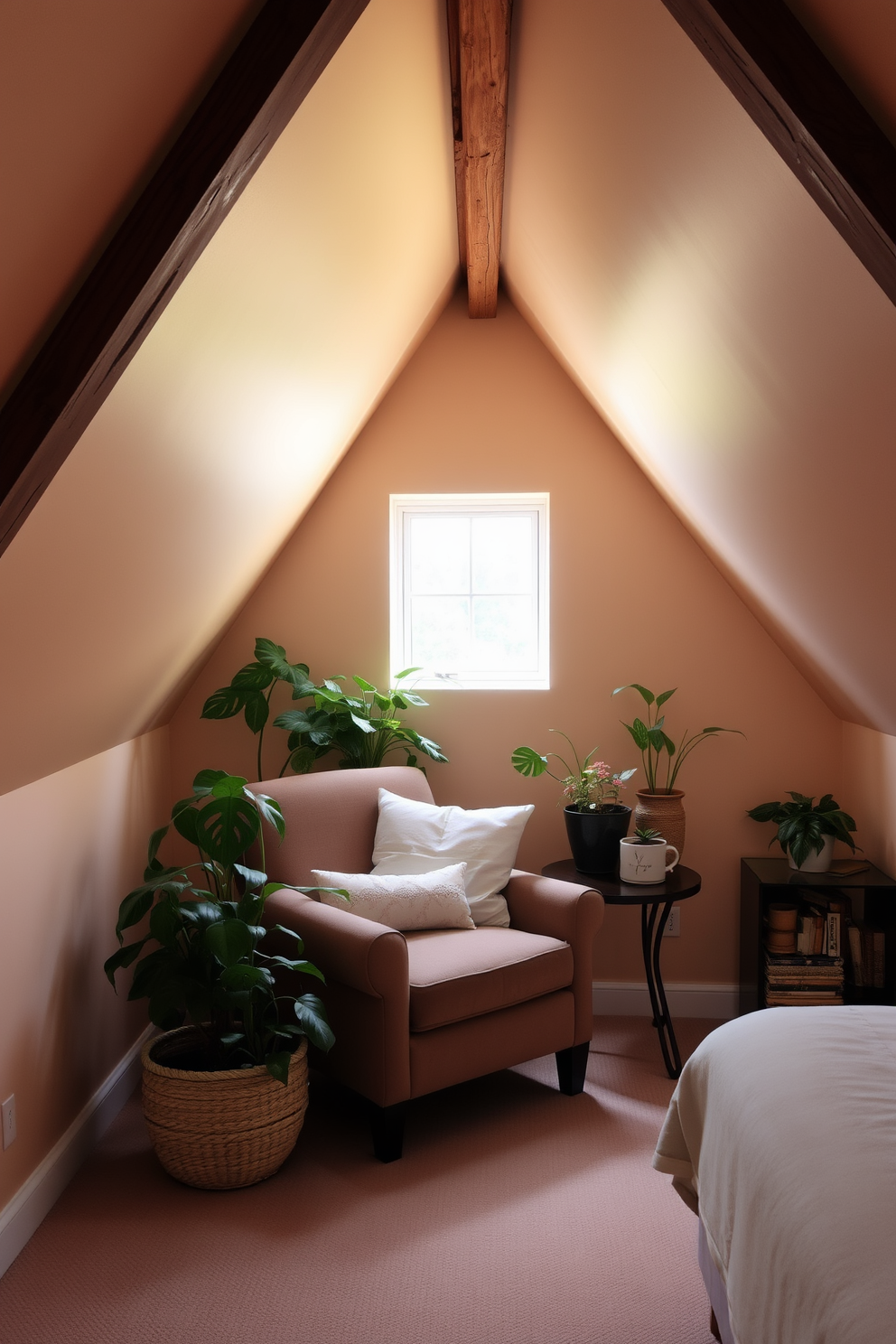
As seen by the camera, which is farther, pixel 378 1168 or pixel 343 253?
pixel 378 1168

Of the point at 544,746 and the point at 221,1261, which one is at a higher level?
the point at 544,746

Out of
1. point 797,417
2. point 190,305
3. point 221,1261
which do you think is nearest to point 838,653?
point 797,417

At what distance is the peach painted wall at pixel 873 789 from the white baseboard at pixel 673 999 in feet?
2.58

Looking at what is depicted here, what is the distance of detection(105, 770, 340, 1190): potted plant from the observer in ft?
8.28

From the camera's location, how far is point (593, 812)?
3443 millimetres

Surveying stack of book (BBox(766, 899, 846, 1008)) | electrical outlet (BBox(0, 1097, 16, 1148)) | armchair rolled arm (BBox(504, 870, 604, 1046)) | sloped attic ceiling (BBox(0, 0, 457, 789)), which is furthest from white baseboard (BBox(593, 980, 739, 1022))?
electrical outlet (BBox(0, 1097, 16, 1148))

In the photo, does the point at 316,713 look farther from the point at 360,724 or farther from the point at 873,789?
the point at 873,789

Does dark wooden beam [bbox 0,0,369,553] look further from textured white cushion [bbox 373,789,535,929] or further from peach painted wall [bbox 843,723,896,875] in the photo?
peach painted wall [bbox 843,723,896,875]

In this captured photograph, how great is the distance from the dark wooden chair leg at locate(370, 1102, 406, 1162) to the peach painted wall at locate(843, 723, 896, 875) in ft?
5.89

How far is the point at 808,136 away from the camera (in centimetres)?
134

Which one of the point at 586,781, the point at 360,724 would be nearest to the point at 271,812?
the point at 360,724

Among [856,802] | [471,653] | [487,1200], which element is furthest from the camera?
[471,653]

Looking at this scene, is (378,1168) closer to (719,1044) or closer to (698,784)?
(719,1044)

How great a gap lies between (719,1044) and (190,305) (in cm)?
174
